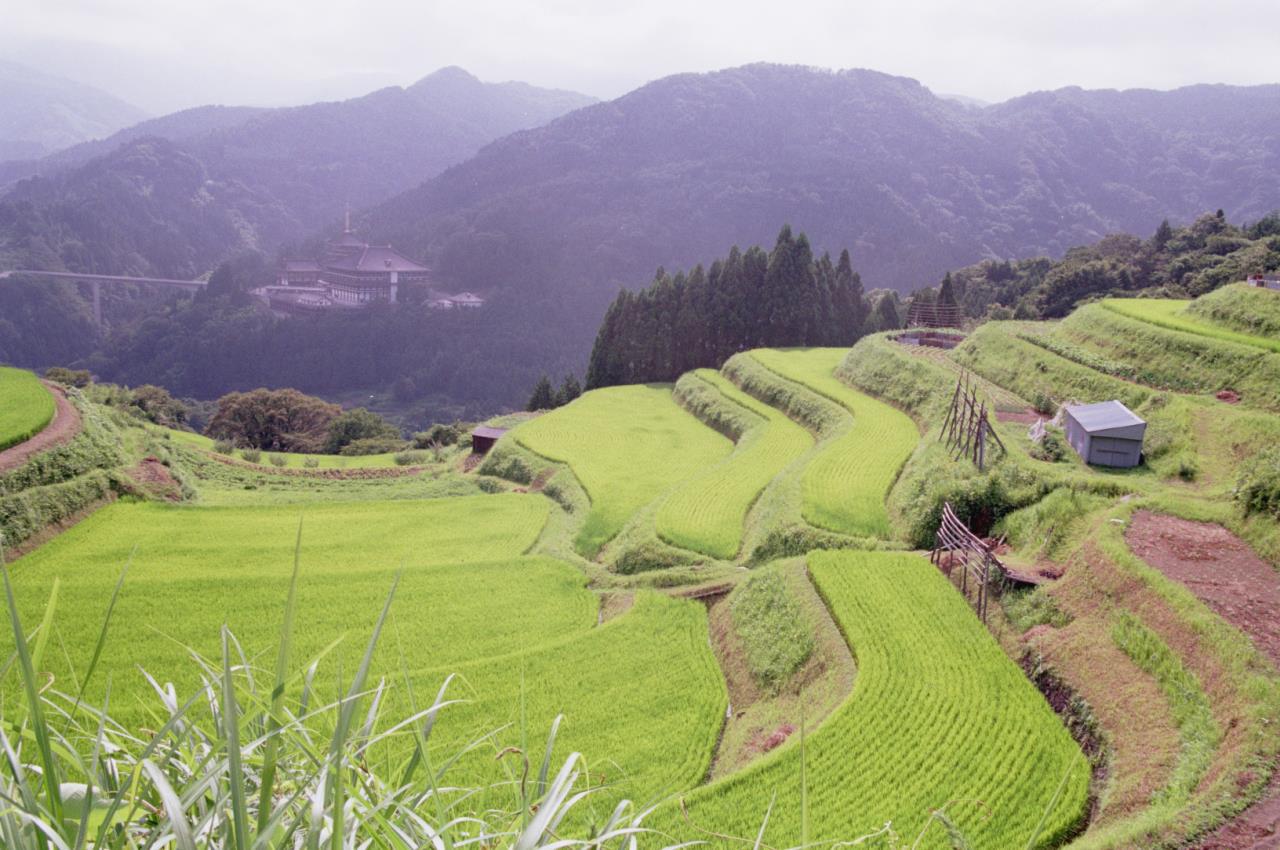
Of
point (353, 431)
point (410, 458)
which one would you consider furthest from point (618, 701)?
point (353, 431)

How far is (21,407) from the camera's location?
2345 cm

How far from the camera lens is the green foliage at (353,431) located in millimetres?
45188

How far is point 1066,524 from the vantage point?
1548 cm

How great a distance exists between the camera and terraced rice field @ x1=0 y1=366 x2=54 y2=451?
21.2 meters

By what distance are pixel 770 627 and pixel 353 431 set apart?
118ft

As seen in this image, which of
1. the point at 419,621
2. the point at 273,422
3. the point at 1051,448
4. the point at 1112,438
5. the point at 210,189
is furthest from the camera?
the point at 210,189

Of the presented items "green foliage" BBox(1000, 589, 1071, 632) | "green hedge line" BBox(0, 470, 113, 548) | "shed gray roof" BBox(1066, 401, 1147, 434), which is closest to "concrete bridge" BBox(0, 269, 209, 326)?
"green hedge line" BBox(0, 470, 113, 548)

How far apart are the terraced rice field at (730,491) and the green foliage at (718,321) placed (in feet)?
64.4

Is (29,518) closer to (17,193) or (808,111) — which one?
(17,193)

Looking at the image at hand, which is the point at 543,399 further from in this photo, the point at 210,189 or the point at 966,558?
the point at 210,189

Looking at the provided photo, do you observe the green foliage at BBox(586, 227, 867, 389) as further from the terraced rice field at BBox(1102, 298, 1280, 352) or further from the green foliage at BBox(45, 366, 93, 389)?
the green foliage at BBox(45, 366, 93, 389)

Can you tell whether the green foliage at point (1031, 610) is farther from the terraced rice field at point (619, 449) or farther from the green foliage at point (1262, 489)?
the terraced rice field at point (619, 449)

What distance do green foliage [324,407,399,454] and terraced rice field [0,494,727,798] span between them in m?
23.2

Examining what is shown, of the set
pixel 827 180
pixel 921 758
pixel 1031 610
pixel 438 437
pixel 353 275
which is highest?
pixel 827 180
